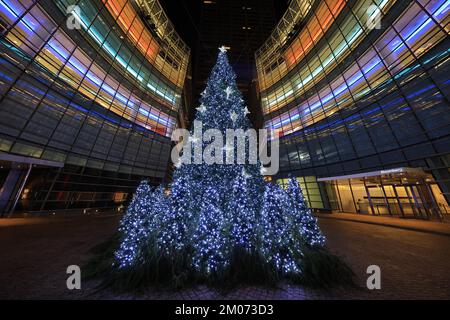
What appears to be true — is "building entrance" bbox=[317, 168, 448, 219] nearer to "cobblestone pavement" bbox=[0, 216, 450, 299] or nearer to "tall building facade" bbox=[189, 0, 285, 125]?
"cobblestone pavement" bbox=[0, 216, 450, 299]

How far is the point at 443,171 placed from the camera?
10.4 meters

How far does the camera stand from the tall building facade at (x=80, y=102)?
1157cm

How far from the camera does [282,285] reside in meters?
3.61

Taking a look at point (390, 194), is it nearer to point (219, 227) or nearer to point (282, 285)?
point (282, 285)

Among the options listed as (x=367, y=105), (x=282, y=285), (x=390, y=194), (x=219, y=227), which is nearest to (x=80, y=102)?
(x=219, y=227)

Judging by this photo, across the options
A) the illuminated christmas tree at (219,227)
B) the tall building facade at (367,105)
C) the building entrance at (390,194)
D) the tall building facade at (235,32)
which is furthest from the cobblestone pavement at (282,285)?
the tall building facade at (235,32)

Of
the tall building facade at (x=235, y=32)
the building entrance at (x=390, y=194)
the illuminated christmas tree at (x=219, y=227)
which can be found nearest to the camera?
the illuminated christmas tree at (x=219, y=227)

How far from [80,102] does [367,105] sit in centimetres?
2585

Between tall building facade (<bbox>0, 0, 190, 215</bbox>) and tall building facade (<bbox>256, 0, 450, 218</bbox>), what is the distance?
62.2 ft

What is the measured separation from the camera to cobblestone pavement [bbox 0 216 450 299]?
10.4ft

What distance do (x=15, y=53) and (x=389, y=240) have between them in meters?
24.2

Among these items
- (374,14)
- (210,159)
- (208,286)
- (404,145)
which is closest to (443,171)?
(404,145)

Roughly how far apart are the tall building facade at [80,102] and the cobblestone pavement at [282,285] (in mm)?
8558

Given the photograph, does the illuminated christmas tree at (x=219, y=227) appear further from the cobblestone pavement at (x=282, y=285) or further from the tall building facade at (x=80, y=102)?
the tall building facade at (x=80, y=102)
